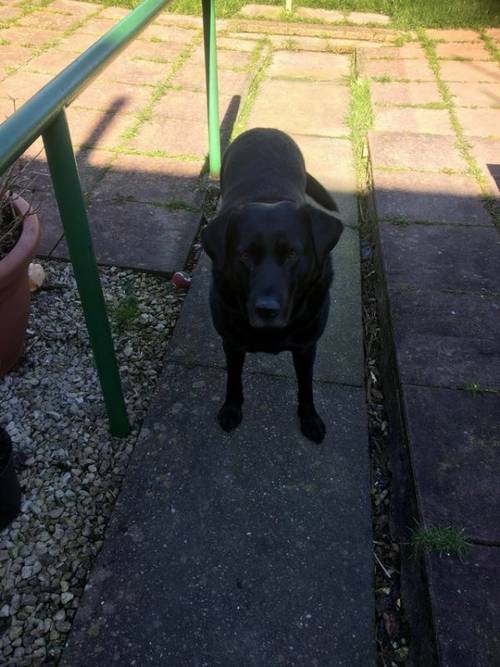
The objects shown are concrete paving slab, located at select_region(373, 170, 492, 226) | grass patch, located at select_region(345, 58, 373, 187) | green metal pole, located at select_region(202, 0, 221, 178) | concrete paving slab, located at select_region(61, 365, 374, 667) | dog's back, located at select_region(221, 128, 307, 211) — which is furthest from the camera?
grass patch, located at select_region(345, 58, 373, 187)

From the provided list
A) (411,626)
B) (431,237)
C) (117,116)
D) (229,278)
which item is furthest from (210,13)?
(411,626)

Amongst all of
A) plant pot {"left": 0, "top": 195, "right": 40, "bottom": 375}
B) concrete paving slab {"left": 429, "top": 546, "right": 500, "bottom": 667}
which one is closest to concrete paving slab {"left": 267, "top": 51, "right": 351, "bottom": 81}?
plant pot {"left": 0, "top": 195, "right": 40, "bottom": 375}

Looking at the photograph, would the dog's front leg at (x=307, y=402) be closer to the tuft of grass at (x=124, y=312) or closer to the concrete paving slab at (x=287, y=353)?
the concrete paving slab at (x=287, y=353)

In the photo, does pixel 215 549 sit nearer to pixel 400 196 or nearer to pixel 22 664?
pixel 22 664

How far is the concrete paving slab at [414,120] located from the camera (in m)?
4.64

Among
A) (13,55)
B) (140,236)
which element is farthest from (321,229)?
(13,55)

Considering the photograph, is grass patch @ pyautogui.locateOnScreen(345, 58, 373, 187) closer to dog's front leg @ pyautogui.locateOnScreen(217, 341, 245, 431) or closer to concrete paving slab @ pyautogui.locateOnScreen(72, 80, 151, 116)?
concrete paving slab @ pyautogui.locateOnScreen(72, 80, 151, 116)

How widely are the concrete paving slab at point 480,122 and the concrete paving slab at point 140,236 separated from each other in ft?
8.35

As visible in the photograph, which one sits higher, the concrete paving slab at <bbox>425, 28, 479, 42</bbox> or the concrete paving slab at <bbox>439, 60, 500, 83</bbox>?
the concrete paving slab at <bbox>425, 28, 479, 42</bbox>

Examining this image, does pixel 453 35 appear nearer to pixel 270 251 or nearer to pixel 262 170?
pixel 262 170

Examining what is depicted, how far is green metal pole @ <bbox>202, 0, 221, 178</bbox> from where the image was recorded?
3.40 meters

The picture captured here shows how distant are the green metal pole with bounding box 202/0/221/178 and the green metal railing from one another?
54.8 inches

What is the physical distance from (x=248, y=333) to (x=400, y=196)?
6.81 ft

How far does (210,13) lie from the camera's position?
3381 mm
